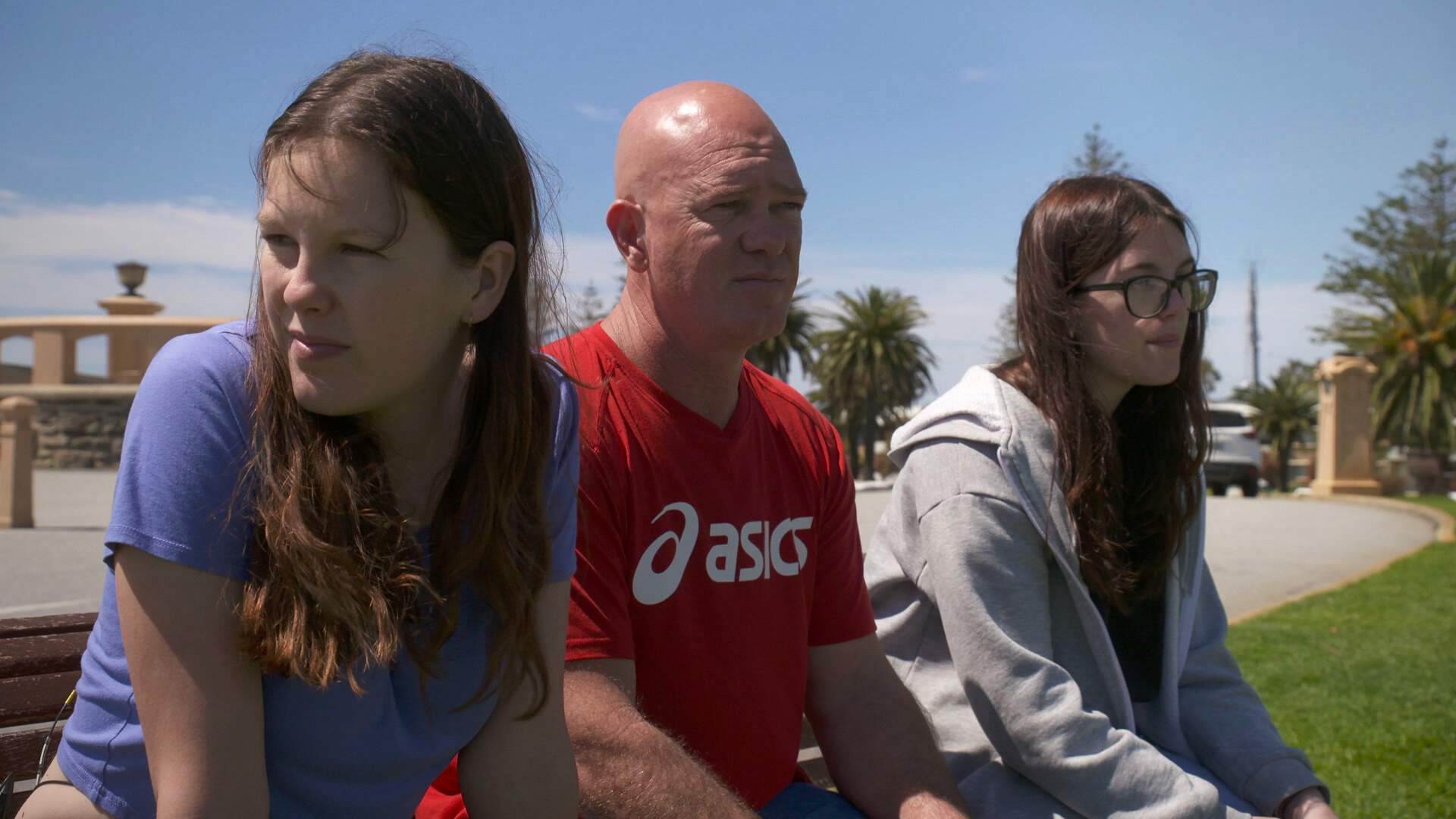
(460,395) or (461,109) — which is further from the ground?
(461,109)

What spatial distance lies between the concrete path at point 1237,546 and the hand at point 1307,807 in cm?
558

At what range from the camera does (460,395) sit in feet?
5.31

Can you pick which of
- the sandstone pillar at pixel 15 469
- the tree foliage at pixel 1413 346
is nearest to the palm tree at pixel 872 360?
the tree foliage at pixel 1413 346

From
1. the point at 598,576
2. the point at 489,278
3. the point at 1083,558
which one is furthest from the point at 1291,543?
the point at 489,278

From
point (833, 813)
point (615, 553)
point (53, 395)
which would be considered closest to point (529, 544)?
point (615, 553)

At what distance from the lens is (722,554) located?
6.72 feet

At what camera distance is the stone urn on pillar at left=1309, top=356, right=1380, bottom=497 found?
2139 centimetres

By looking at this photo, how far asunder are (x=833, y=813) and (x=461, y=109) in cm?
148

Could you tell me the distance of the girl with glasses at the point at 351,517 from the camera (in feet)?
4.29

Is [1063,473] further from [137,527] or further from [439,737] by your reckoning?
[137,527]

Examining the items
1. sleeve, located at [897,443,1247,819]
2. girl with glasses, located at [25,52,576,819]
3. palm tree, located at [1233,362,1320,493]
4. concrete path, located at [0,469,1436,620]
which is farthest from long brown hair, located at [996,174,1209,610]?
palm tree, located at [1233,362,1320,493]

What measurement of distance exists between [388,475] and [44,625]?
1.04 meters

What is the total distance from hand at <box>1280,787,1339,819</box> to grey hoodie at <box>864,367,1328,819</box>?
0.08ft

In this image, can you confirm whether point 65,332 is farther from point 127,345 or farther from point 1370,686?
point 1370,686
